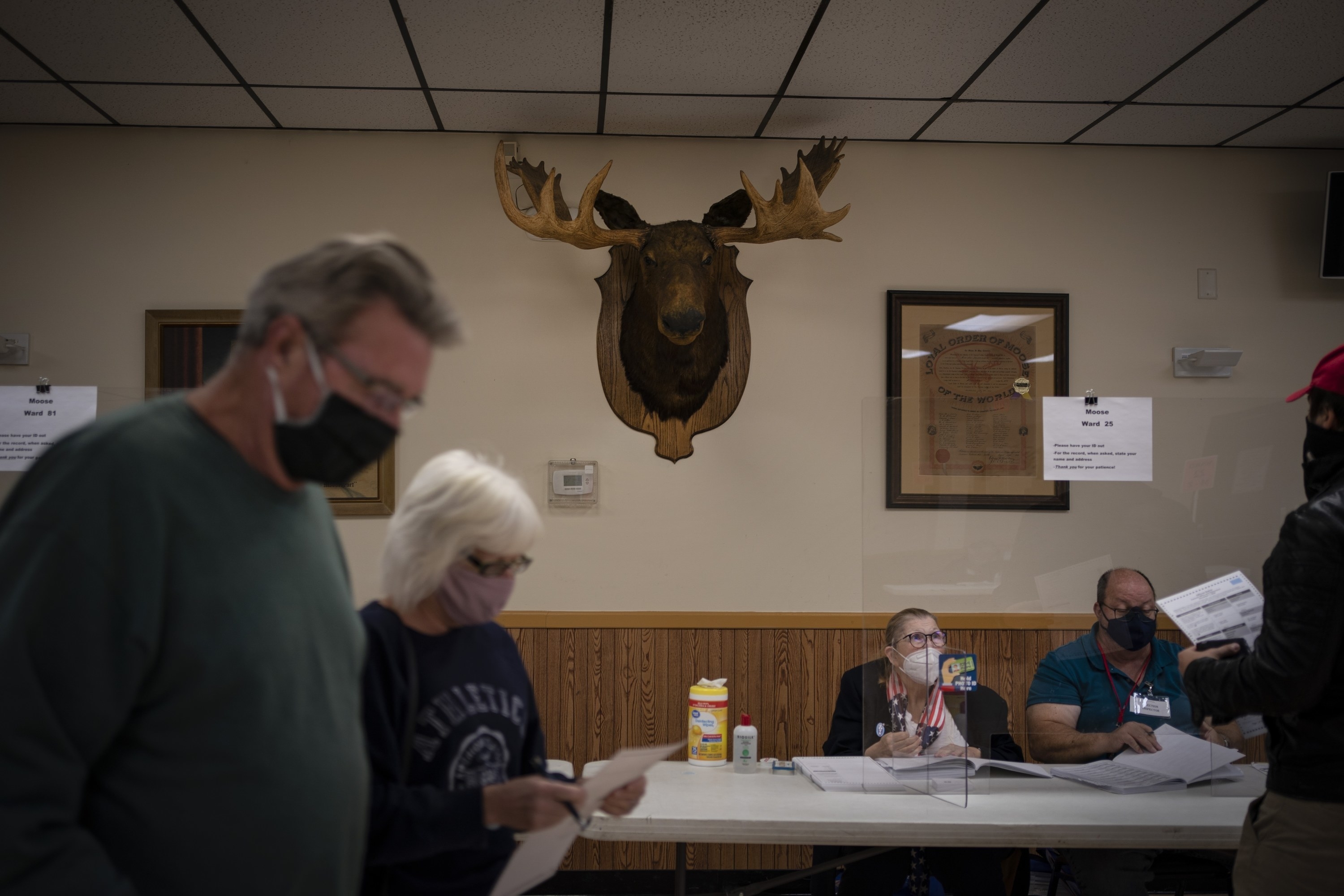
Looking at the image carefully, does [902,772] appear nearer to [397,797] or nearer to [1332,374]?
[1332,374]

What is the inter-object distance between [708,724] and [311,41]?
100 inches

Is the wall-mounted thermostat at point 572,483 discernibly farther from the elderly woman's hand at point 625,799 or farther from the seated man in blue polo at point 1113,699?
the elderly woman's hand at point 625,799

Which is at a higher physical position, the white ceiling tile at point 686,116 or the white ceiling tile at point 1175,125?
the white ceiling tile at point 1175,125

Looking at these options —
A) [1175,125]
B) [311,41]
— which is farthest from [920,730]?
[311,41]

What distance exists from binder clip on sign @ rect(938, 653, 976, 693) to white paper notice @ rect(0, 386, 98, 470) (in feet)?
8.53

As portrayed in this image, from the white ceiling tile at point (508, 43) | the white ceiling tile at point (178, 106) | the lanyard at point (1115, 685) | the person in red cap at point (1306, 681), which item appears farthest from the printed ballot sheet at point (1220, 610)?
the white ceiling tile at point (178, 106)

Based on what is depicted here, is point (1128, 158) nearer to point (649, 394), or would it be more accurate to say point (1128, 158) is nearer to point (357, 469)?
point (649, 394)

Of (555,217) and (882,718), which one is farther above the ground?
(555,217)

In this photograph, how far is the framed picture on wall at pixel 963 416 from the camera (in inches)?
106

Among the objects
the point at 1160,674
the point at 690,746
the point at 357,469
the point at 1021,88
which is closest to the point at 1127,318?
the point at 1021,88

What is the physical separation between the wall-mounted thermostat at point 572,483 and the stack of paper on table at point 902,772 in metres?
1.52

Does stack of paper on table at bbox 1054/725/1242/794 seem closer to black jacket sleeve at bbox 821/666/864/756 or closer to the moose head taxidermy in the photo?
black jacket sleeve at bbox 821/666/864/756

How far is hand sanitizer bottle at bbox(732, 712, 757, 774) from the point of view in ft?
9.33

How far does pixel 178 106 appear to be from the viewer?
11.9ft
